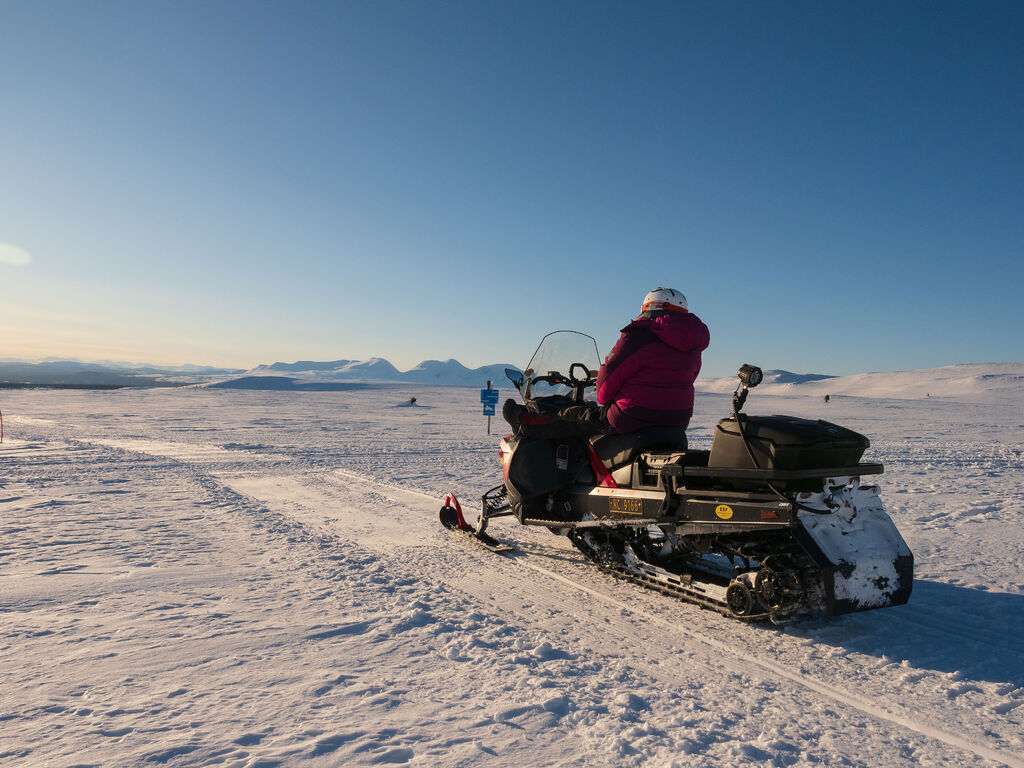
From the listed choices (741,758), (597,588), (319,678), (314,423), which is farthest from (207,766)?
(314,423)

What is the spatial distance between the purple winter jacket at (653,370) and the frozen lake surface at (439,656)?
1372 mm

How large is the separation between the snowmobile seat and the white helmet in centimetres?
93

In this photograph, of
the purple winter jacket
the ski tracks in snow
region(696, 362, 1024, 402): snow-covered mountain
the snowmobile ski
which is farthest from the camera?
region(696, 362, 1024, 402): snow-covered mountain

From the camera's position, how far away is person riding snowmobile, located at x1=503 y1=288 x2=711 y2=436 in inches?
174

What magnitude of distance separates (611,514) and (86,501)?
670 cm

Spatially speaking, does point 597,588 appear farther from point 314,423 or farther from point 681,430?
point 314,423

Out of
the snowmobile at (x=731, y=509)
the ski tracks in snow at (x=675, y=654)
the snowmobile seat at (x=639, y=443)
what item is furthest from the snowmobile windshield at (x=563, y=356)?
the ski tracks in snow at (x=675, y=654)

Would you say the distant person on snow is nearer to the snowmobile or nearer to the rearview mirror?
the snowmobile

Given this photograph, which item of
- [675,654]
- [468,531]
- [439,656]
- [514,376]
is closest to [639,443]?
[675,654]

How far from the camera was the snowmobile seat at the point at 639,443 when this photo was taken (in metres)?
4.58

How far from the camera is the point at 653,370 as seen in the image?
177 inches

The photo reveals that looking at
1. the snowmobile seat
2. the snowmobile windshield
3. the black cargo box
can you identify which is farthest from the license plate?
the snowmobile windshield

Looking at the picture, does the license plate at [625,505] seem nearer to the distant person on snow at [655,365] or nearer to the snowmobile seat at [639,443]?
the snowmobile seat at [639,443]

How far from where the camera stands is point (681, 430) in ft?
15.6
